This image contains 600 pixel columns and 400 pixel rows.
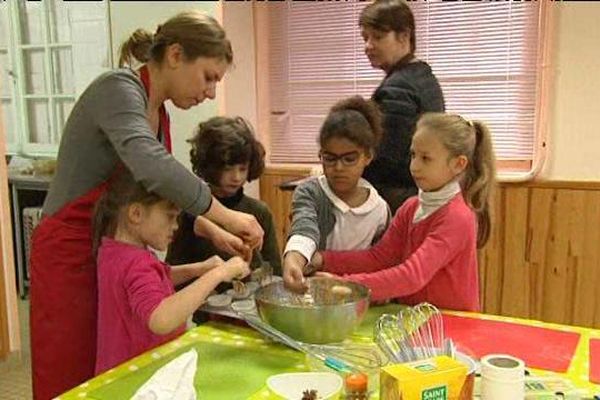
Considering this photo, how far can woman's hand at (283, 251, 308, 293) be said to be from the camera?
1307 mm

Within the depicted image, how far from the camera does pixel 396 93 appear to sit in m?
1.90

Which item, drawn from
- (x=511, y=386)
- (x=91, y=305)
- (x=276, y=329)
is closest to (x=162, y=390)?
(x=276, y=329)

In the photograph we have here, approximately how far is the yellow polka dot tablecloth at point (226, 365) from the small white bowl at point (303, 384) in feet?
0.06

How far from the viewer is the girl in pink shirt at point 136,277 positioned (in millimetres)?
1105

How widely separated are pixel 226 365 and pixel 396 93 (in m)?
1.10

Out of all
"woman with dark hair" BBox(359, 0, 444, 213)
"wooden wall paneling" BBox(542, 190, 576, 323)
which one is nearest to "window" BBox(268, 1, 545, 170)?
"wooden wall paneling" BBox(542, 190, 576, 323)

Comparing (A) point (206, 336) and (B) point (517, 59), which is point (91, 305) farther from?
(B) point (517, 59)

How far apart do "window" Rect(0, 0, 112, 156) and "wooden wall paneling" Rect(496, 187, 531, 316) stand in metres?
1.89

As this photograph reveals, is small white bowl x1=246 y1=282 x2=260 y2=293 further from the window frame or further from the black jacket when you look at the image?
the window frame

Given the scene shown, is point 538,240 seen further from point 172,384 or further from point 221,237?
point 172,384

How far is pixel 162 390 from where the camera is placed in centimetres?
83

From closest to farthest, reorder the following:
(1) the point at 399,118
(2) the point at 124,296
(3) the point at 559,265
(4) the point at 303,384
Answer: (4) the point at 303,384, (2) the point at 124,296, (1) the point at 399,118, (3) the point at 559,265

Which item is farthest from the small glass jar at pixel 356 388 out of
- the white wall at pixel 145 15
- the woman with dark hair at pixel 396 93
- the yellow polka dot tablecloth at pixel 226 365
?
the white wall at pixel 145 15

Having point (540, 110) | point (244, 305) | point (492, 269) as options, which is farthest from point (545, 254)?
point (244, 305)
